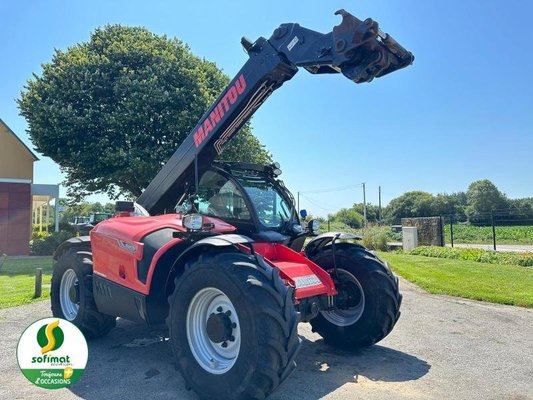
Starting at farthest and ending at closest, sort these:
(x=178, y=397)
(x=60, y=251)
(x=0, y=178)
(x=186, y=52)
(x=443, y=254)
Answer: (x=0, y=178), (x=186, y=52), (x=443, y=254), (x=60, y=251), (x=178, y=397)

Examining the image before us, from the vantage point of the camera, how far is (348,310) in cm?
533

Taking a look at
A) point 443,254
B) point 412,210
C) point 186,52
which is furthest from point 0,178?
point 412,210

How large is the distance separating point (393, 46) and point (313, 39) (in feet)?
2.94

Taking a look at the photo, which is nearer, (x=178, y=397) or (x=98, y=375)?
(x=178, y=397)

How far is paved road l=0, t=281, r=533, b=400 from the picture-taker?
12.9 ft

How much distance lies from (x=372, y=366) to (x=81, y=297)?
3.69m

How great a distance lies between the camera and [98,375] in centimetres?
441

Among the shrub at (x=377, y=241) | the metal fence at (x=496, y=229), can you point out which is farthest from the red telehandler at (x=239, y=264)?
the metal fence at (x=496, y=229)

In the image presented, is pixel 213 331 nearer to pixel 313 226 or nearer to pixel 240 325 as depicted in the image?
pixel 240 325

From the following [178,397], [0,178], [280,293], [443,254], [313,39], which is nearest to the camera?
[280,293]

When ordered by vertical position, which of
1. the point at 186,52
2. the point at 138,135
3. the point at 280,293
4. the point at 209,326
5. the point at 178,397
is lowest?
the point at 178,397

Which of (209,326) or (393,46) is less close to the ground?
(393,46)

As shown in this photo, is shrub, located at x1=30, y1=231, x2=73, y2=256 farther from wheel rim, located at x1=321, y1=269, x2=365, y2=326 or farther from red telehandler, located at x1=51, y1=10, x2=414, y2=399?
wheel rim, located at x1=321, y1=269, x2=365, y2=326

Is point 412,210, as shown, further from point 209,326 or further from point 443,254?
point 209,326
